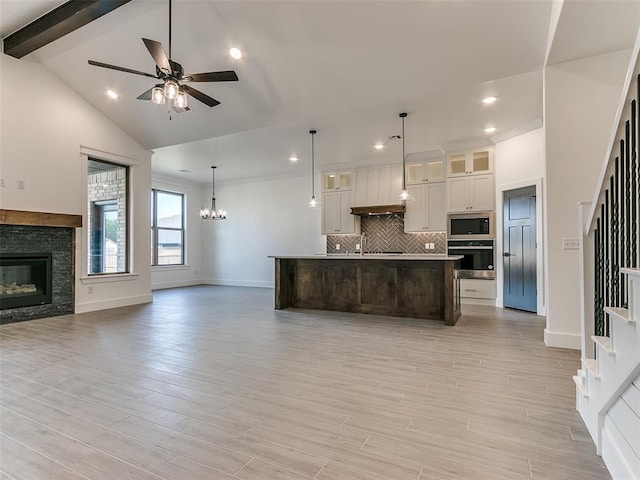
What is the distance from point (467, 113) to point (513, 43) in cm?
160

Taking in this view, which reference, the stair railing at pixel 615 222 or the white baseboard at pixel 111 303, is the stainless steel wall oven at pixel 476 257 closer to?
the stair railing at pixel 615 222

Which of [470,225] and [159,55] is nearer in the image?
[159,55]

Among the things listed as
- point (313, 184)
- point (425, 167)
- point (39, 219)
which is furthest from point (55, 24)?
point (425, 167)

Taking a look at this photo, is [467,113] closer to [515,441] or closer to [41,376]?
[515,441]

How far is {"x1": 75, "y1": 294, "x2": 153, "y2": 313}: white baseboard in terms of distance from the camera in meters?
5.54

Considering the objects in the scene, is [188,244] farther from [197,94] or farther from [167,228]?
[197,94]

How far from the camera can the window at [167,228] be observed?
29.7ft

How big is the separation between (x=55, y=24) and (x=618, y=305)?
598 cm

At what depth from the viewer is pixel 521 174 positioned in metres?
5.64

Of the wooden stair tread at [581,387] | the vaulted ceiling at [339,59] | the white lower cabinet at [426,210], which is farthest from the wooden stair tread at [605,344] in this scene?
the white lower cabinet at [426,210]

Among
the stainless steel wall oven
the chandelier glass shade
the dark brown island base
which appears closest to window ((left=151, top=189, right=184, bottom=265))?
the dark brown island base

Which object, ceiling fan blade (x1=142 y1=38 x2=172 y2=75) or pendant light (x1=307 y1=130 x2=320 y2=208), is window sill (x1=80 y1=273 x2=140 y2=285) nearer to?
pendant light (x1=307 y1=130 x2=320 y2=208)

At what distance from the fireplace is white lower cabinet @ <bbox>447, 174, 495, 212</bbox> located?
707cm

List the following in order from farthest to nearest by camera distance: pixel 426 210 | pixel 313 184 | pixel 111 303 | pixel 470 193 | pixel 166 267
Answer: pixel 166 267, pixel 313 184, pixel 426 210, pixel 470 193, pixel 111 303
